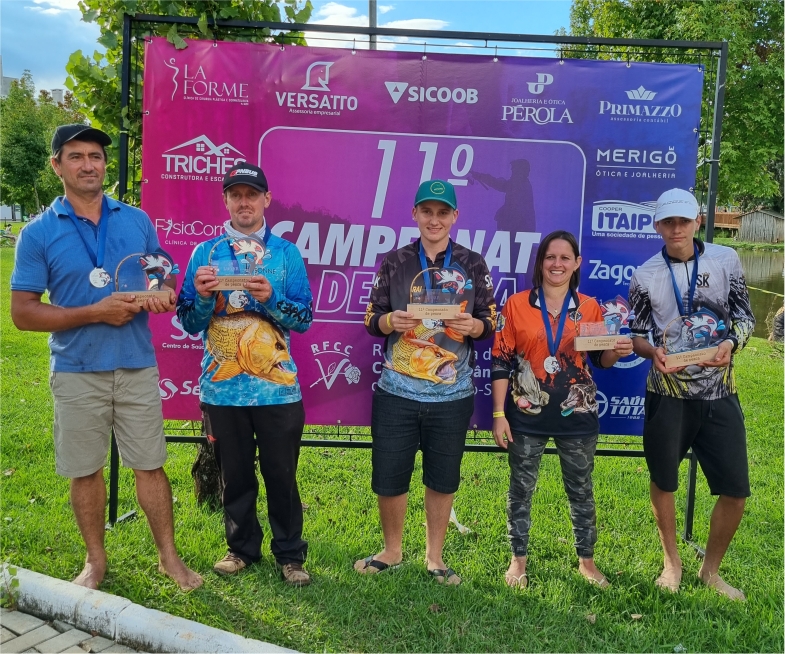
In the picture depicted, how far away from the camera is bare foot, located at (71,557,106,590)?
9.91ft

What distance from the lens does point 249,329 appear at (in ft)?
10.1

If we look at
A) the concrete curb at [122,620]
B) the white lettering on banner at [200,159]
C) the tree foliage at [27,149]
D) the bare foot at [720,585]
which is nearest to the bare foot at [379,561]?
the concrete curb at [122,620]

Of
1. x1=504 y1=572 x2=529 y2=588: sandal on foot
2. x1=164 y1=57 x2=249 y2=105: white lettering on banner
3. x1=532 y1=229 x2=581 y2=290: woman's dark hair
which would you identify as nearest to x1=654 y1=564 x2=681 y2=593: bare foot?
x1=504 y1=572 x2=529 y2=588: sandal on foot

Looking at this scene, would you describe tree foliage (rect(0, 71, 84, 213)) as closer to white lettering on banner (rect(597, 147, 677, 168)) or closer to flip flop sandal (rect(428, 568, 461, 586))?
white lettering on banner (rect(597, 147, 677, 168))

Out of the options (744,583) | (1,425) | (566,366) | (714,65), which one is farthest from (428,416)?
(1,425)

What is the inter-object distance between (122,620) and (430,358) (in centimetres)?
196

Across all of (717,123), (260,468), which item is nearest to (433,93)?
(717,123)

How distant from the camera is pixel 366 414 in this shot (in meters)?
3.96

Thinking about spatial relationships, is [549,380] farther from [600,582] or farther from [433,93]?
[433,93]

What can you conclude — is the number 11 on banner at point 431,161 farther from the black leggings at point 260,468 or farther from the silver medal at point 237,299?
the black leggings at point 260,468

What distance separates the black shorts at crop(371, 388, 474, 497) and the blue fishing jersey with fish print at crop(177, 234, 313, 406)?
0.54 meters

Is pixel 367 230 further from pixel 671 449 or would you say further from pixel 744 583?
pixel 744 583

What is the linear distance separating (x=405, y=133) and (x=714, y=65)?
209 centimetres

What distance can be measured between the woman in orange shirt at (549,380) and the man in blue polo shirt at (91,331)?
1839mm
